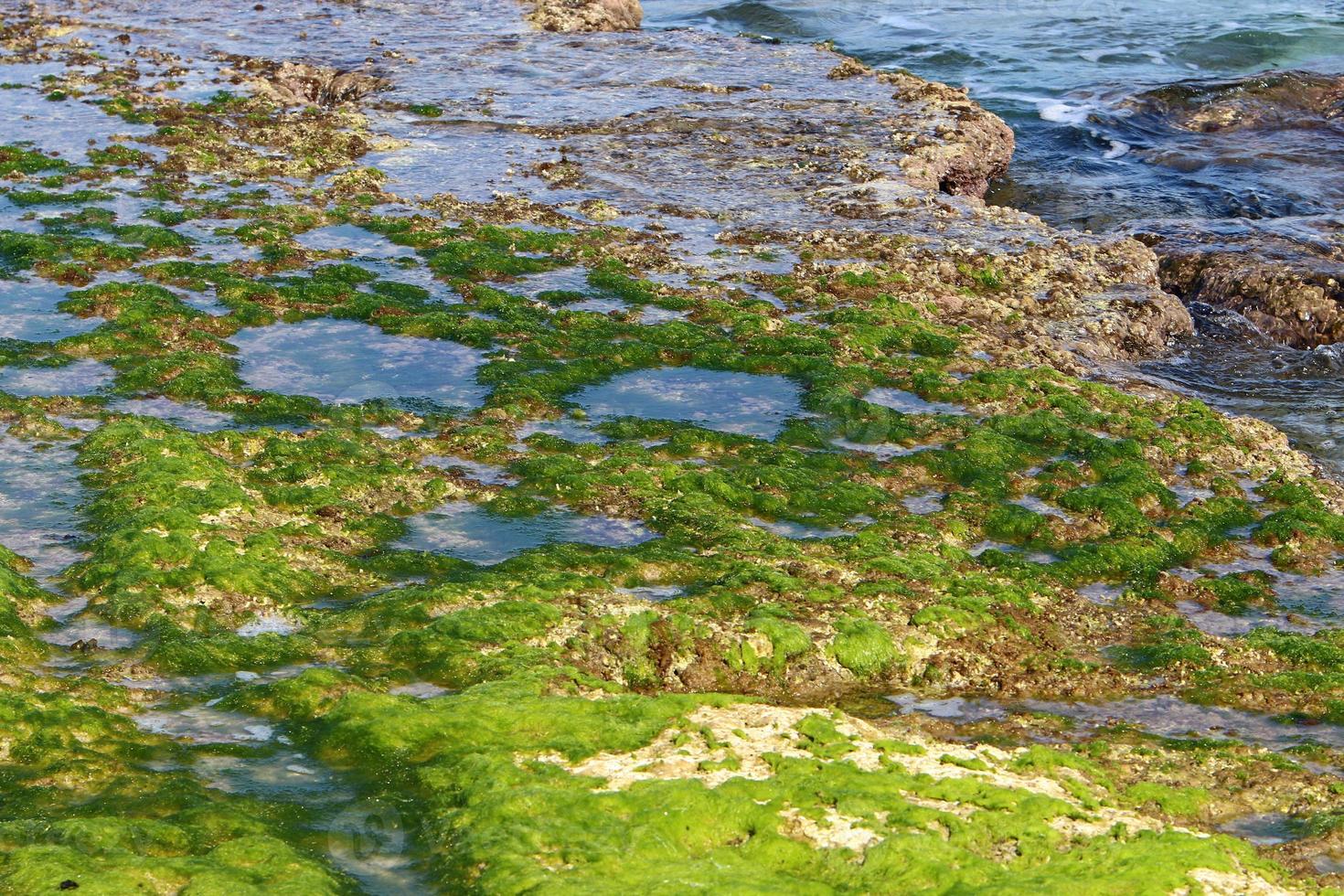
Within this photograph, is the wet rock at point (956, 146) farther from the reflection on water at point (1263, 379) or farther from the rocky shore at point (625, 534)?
the reflection on water at point (1263, 379)

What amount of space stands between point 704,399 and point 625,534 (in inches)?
138

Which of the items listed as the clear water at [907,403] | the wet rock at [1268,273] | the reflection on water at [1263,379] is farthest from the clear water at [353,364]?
the wet rock at [1268,273]

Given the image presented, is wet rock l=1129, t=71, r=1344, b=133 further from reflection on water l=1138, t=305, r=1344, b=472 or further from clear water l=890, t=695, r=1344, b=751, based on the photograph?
clear water l=890, t=695, r=1344, b=751

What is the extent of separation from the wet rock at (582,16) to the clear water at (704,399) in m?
21.3

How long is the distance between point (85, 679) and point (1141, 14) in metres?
40.3

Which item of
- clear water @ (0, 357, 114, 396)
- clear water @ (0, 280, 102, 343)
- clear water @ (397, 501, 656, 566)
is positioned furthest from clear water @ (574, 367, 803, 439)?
clear water @ (0, 280, 102, 343)

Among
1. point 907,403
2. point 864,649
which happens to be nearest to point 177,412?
point 864,649

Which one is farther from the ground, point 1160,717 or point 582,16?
point 582,16

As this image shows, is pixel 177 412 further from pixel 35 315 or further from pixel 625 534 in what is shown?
pixel 625 534

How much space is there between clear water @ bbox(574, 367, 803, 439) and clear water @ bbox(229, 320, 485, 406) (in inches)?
69.3

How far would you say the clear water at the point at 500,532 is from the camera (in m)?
12.3

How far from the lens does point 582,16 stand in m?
34.9

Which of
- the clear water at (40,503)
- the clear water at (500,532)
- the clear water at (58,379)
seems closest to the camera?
the clear water at (40,503)

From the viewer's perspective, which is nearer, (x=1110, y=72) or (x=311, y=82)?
(x=311, y=82)
